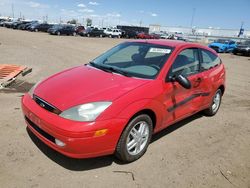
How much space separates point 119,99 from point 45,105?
3.21 ft

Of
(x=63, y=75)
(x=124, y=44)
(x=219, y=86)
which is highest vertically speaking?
(x=124, y=44)

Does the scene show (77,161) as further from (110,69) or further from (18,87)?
(18,87)

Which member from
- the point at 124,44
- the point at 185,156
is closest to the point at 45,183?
the point at 185,156

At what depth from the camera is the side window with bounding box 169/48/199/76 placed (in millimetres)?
4300

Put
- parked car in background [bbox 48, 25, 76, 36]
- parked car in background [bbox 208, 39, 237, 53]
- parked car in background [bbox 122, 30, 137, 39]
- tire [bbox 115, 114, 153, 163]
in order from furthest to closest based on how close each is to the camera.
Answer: parked car in background [bbox 122, 30, 137, 39] < parked car in background [bbox 48, 25, 76, 36] < parked car in background [bbox 208, 39, 237, 53] < tire [bbox 115, 114, 153, 163]

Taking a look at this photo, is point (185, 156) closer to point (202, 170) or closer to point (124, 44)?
point (202, 170)

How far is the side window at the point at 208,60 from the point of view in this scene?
17.1ft

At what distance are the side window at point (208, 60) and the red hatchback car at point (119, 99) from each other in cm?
7

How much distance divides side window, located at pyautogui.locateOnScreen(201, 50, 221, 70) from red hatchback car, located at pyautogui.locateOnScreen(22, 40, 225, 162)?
0.22 ft

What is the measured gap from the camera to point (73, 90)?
357 centimetres

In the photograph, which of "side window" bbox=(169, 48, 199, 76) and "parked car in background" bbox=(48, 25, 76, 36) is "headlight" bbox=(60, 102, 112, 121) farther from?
"parked car in background" bbox=(48, 25, 76, 36)

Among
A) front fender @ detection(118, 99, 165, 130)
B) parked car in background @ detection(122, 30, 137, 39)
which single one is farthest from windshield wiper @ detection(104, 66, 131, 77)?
parked car in background @ detection(122, 30, 137, 39)

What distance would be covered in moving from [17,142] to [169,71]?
2581mm

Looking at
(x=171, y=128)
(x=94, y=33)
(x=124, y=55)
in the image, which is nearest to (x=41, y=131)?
(x=124, y=55)
